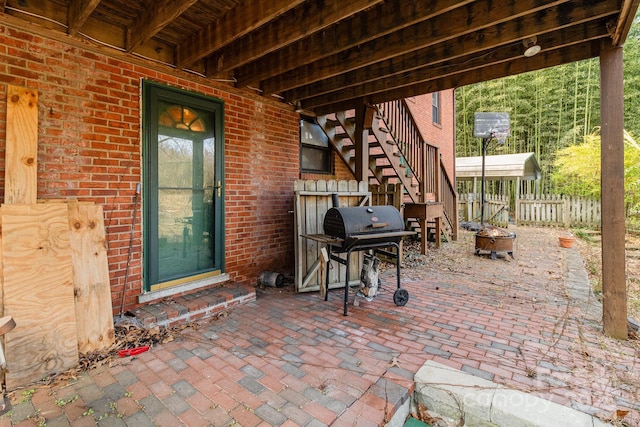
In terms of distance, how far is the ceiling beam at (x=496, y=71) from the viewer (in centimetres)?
306

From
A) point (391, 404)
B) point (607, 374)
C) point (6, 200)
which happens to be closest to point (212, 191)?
point (6, 200)

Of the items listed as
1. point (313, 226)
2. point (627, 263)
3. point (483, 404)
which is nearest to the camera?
point (483, 404)

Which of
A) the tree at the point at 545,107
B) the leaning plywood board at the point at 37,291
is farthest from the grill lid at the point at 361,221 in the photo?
the tree at the point at 545,107

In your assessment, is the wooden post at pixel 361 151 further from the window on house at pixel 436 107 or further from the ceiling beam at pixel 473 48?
the window on house at pixel 436 107

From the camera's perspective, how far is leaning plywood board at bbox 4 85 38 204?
2277mm

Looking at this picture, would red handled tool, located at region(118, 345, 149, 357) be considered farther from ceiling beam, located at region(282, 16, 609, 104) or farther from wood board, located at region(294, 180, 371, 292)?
ceiling beam, located at region(282, 16, 609, 104)

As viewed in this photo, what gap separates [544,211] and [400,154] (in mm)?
8364

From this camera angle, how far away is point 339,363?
2295mm

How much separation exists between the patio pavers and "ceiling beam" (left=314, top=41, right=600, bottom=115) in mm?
2601

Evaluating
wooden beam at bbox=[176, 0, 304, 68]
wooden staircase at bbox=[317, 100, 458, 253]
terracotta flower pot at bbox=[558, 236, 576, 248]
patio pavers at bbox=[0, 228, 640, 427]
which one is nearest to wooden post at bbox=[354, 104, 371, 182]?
wooden staircase at bbox=[317, 100, 458, 253]

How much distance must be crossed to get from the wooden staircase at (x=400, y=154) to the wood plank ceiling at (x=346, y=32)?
5.01 feet

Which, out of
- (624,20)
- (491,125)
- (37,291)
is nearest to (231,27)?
(37,291)

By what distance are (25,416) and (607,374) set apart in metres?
3.63

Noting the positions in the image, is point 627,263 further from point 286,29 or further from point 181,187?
point 181,187
